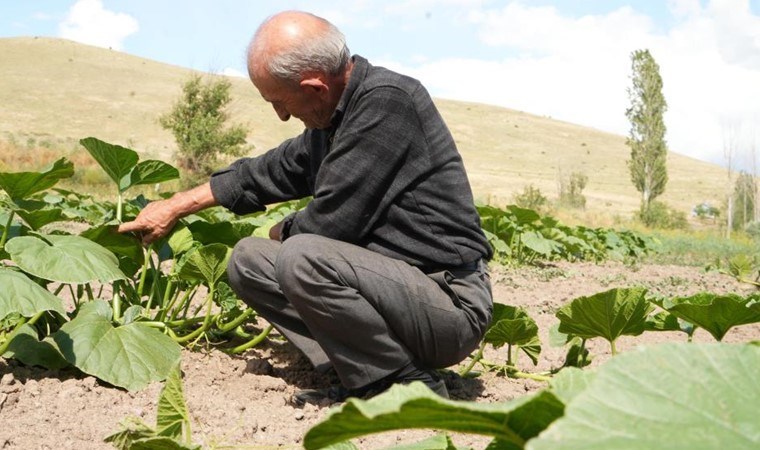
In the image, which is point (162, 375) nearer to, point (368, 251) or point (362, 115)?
point (368, 251)

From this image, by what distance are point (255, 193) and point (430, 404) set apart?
251 cm

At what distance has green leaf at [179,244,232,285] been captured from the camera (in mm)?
2902

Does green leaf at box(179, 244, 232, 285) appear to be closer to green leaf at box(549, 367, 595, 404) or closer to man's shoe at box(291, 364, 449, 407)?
man's shoe at box(291, 364, 449, 407)

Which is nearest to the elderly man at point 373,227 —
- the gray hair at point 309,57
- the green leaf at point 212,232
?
the gray hair at point 309,57

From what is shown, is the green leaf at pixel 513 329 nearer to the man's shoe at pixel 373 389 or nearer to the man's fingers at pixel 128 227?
the man's shoe at pixel 373 389

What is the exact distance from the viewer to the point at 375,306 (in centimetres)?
256

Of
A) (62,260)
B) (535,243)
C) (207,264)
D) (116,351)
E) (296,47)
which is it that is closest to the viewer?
(62,260)

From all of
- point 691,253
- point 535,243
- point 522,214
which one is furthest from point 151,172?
point 691,253

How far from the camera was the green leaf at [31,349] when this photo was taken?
104 inches

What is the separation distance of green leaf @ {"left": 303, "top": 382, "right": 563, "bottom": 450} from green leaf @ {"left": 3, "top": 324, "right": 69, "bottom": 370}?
6.79ft

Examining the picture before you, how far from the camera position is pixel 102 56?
222 feet

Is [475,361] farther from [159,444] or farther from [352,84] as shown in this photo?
[159,444]

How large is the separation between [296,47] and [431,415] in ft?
6.34

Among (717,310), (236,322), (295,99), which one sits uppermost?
(295,99)
